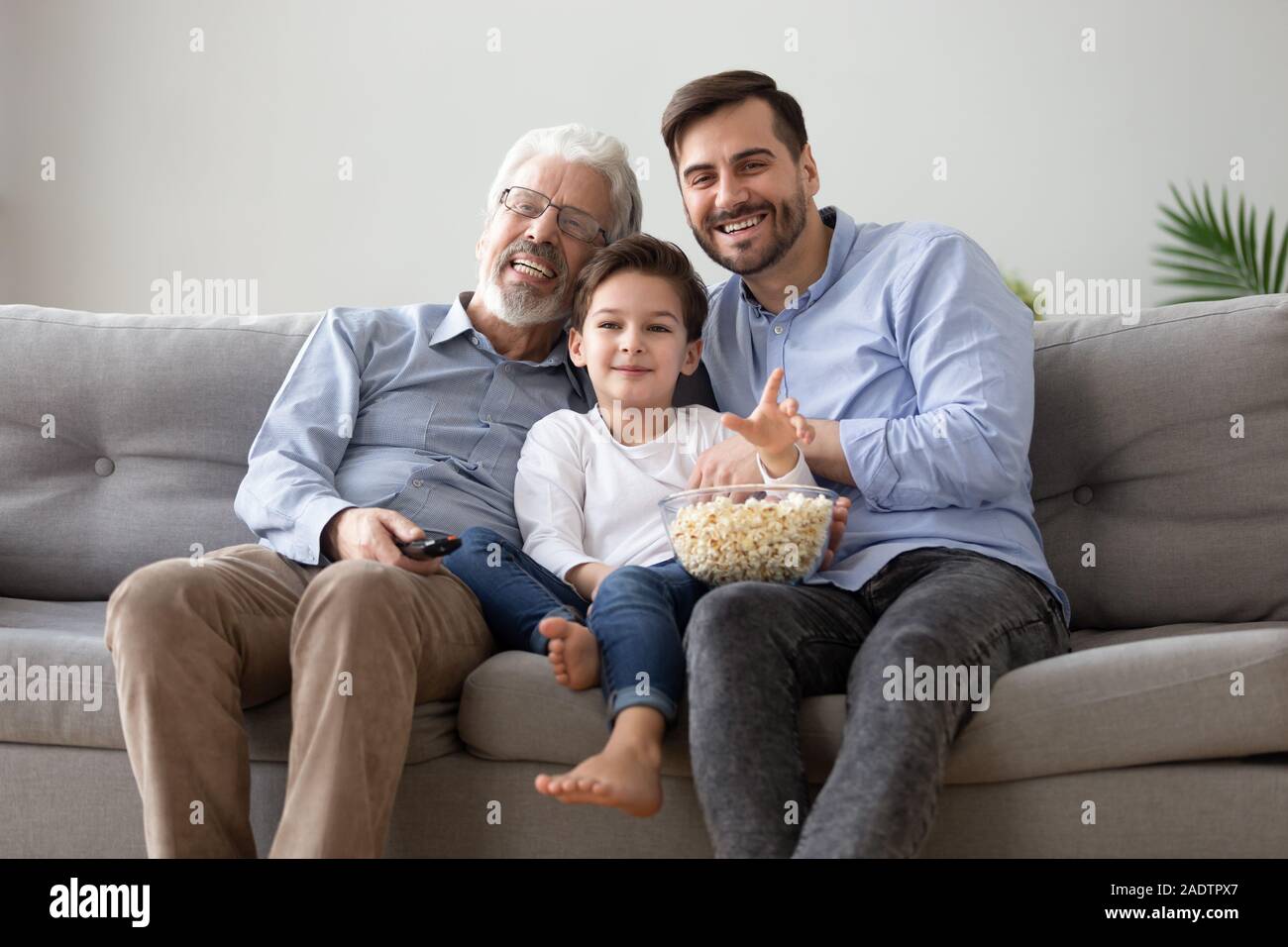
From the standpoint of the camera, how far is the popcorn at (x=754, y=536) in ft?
4.84

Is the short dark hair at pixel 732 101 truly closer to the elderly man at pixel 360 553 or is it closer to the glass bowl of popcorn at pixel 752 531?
the elderly man at pixel 360 553

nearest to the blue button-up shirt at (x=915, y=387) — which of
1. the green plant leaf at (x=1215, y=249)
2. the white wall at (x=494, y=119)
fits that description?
the white wall at (x=494, y=119)

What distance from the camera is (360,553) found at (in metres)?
1.56

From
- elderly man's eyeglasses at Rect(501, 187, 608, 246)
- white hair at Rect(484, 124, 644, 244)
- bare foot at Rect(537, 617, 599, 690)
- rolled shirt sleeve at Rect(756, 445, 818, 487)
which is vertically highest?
white hair at Rect(484, 124, 644, 244)

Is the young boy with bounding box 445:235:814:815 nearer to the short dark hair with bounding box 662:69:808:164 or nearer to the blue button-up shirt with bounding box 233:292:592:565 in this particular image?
the blue button-up shirt with bounding box 233:292:592:565

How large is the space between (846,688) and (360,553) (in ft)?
2.17

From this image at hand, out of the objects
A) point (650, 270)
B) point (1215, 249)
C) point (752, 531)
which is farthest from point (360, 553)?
point (1215, 249)

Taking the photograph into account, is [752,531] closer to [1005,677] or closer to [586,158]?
[1005,677]

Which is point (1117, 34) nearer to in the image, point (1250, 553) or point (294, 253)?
point (1250, 553)

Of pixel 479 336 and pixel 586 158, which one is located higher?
pixel 586 158

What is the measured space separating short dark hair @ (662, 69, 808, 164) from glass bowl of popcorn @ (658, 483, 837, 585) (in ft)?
2.21

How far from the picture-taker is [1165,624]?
1769 millimetres

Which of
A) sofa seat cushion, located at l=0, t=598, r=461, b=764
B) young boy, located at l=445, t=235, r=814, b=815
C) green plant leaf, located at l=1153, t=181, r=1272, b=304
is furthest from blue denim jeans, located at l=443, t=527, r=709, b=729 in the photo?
green plant leaf, located at l=1153, t=181, r=1272, b=304

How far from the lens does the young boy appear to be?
138 centimetres
